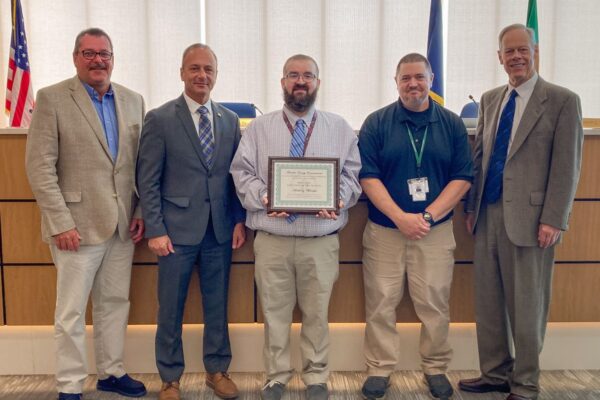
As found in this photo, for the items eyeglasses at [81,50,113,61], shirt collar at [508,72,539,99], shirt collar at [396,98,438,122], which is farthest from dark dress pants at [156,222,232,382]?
shirt collar at [508,72,539,99]

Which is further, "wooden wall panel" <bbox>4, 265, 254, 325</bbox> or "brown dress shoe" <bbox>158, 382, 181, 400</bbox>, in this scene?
"wooden wall panel" <bbox>4, 265, 254, 325</bbox>

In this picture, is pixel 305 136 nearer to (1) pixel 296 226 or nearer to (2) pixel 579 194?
(1) pixel 296 226

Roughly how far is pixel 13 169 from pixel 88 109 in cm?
67

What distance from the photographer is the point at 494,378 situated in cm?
263

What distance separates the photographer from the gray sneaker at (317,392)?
248cm

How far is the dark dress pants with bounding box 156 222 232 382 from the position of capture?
245cm

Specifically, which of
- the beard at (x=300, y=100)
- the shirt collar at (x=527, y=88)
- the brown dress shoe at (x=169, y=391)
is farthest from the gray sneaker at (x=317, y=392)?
the shirt collar at (x=527, y=88)

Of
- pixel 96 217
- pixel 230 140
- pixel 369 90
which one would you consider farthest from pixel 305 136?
pixel 369 90

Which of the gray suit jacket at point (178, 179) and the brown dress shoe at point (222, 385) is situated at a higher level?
the gray suit jacket at point (178, 179)

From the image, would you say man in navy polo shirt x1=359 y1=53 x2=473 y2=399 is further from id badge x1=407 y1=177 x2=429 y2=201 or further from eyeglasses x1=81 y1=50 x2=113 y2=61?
eyeglasses x1=81 y1=50 x2=113 y2=61

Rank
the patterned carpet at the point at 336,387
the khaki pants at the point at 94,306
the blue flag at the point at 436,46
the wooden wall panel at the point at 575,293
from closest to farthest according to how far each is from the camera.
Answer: the khaki pants at the point at 94,306 < the patterned carpet at the point at 336,387 < the wooden wall panel at the point at 575,293 < the blue flag at the point at 436,46

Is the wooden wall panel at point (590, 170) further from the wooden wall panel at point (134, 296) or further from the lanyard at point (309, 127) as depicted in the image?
the wooden wall panel at point (134, 296)

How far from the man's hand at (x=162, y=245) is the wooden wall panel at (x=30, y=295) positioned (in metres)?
0.70

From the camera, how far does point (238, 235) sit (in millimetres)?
2568
